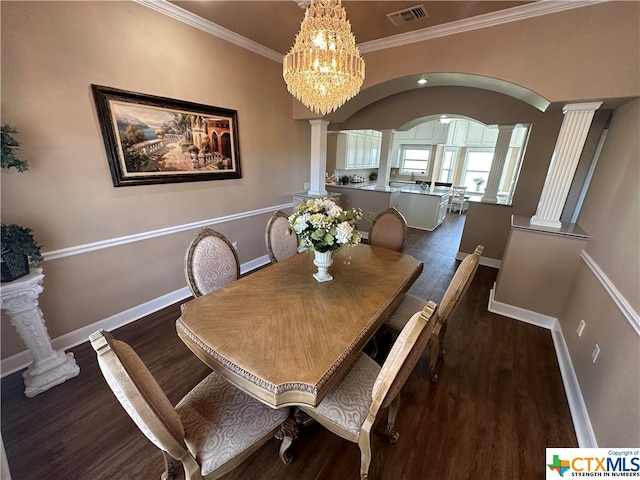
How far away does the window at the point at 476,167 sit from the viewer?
25.5ft

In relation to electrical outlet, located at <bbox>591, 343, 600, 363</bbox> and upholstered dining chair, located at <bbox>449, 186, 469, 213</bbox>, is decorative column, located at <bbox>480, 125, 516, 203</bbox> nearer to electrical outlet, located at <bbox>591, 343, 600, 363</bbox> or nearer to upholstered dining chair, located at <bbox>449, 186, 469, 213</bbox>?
electrical outlet, located at <bbox>591, 343, 600, 363</bbox>

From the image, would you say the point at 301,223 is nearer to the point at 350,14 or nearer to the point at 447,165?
the point at 350,14

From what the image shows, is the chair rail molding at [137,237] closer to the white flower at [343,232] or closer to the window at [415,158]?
the white flower at [343,232]

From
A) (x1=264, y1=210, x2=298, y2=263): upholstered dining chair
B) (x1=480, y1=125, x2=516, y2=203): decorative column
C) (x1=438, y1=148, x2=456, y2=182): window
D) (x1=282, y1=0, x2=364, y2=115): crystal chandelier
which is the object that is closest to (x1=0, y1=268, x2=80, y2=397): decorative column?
(x1=264, y1=210, x2=298, y2=263): upholstered dining chair

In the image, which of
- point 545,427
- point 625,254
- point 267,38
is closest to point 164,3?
point 267,38

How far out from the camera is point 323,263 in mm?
1751

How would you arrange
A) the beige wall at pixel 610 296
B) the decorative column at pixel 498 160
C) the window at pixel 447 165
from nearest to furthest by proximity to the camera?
the beige wall at pixel 610 296
the decorative column at pixel 498 160
the window at pixel 447 165

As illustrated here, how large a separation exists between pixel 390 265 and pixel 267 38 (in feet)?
9.46

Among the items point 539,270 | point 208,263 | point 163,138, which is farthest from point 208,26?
point 539,270

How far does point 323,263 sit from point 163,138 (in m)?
2.00

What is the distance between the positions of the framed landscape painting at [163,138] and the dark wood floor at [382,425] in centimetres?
154

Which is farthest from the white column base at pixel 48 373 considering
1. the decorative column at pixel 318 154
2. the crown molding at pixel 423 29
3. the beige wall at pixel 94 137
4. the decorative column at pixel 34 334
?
the decorative column at pixel 318 154

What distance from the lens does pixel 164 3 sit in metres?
2.19

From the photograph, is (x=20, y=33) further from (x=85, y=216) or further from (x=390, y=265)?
(x=390, y=265)
